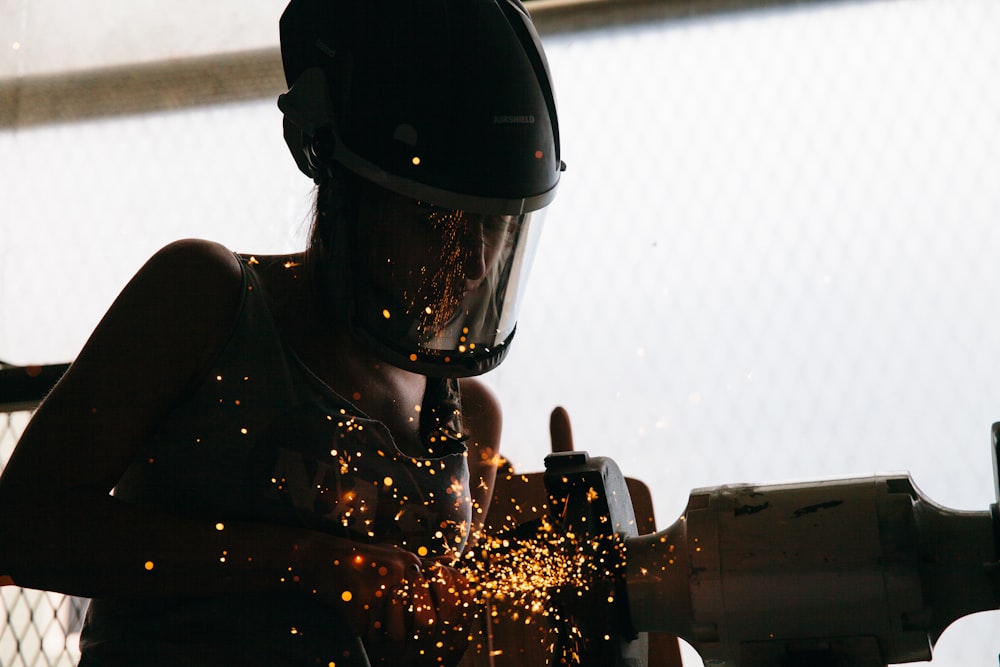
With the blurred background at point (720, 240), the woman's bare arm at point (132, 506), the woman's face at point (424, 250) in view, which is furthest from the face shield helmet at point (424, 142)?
the blurred background at point (720, 240)

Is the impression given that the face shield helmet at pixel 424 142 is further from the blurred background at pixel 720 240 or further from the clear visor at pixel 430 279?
the blurred background at pixel 720 240

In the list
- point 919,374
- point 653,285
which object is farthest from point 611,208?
point 919,374

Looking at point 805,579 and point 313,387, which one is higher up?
point 313,387

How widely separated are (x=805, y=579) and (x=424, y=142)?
1.32 ft

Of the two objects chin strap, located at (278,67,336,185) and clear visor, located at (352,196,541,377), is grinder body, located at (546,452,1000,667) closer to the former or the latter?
clear visor, located at (352,196,541,377)

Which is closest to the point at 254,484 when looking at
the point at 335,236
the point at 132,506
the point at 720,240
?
the point at 132,506

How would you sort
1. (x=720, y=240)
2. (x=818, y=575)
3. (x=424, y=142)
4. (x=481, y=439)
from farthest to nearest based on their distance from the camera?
(x=720, y=240) → (x=481, y=439) → (x=424, y=142) → (x=818, y=575)

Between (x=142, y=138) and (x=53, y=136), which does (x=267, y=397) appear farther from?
(x=53, y=136)

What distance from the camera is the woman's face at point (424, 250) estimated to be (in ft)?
2.27

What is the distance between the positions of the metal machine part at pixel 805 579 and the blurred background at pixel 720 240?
0.96 metres

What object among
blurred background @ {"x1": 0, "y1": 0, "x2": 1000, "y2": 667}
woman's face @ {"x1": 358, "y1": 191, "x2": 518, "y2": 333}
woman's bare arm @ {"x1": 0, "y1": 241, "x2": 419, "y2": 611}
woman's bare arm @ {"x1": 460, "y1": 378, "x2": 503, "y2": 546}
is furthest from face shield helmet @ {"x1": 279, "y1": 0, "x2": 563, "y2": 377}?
blurred background @ {"x1": 0, "y1": 0, "x2": 1000, "y2": 667}

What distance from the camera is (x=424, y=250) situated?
2.31 feet

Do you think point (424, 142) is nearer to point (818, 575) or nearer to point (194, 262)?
point (194, 262)

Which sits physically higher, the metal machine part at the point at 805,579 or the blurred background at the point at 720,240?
the blurred background at the point at 720,240
